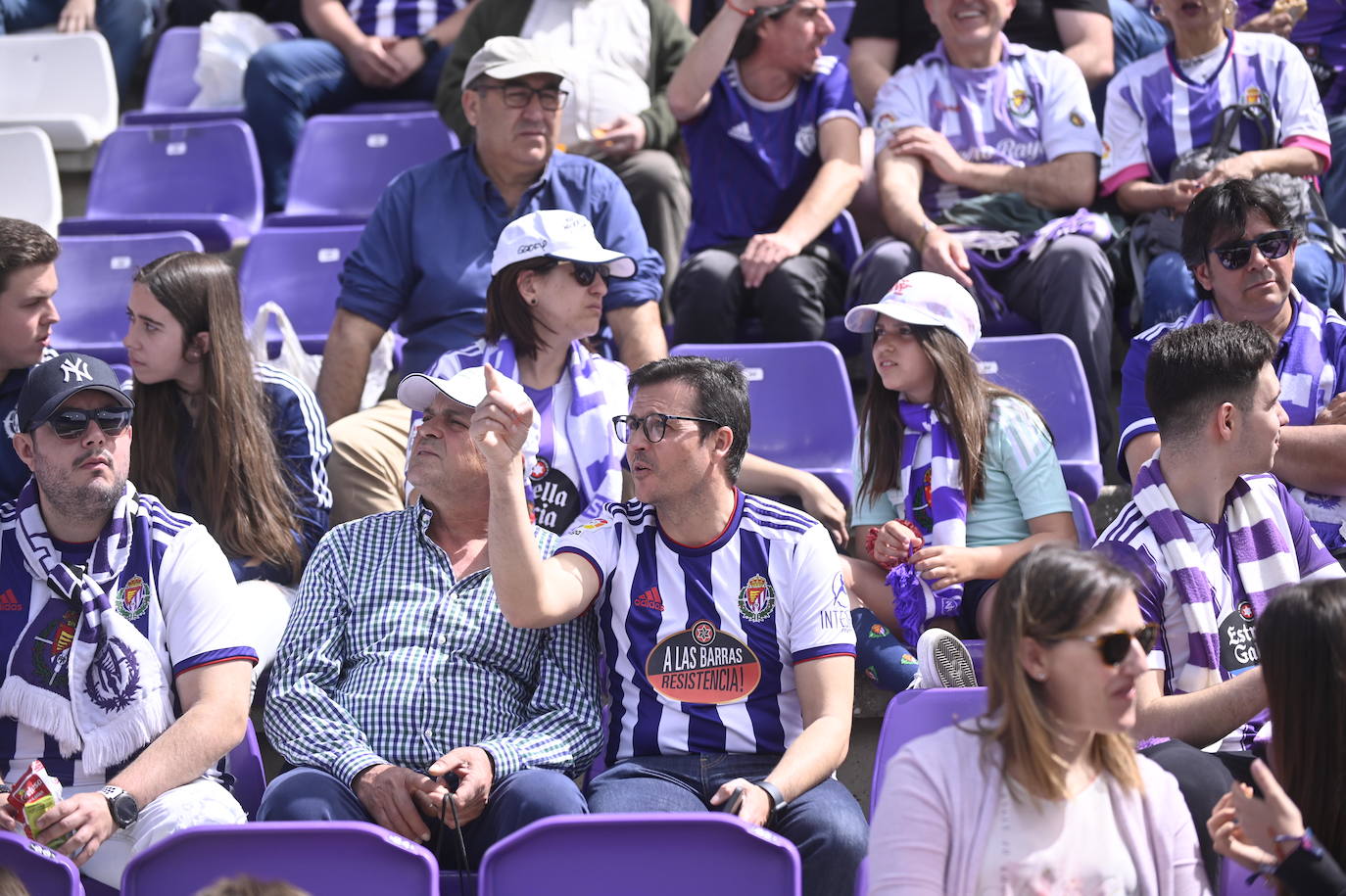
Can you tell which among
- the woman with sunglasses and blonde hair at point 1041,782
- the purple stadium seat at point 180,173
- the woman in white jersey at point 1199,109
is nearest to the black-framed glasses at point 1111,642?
the woman with sunglasses and blonde hair at point 1041,782

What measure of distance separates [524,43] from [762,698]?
229 cm

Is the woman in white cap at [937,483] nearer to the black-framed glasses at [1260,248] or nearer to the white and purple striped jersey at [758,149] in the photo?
the black-framed glasses at [1260,248]

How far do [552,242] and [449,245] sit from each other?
69cm

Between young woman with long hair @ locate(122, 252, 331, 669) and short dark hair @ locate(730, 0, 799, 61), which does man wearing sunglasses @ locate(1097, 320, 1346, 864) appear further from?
short dark hair @ locate(730, 0, 799, 61)

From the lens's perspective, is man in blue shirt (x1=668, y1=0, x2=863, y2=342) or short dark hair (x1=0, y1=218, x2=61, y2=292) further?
man in blue shirt (x1=668, y1=0, x2=863, y2=342)

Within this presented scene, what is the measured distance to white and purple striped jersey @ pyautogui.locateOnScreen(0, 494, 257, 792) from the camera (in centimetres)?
288

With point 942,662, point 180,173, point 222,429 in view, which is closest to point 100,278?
point 180,173

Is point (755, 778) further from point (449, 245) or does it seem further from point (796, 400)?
point (449, 245)

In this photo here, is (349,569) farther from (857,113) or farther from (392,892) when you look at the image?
(857,113)

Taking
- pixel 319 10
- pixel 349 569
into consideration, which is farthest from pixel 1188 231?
pixel 319 10

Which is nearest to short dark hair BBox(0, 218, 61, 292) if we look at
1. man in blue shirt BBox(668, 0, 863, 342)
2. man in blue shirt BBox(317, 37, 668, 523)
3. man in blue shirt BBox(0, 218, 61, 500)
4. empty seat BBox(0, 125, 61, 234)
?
man in blue shirt BBox(0, 218, 61, 500)

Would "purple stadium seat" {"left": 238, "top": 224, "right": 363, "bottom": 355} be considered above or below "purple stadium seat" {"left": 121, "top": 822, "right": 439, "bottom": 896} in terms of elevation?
above

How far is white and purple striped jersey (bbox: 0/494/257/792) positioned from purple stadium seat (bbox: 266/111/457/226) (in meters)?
2.94

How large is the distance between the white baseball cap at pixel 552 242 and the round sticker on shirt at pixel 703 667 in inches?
45.7
